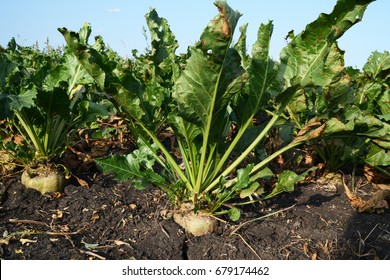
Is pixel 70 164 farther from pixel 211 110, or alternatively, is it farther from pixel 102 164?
pixel 211 110

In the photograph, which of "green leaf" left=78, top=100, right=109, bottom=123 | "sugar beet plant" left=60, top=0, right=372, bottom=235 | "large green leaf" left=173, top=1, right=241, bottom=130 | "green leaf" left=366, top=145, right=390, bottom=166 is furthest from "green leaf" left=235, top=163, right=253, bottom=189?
"green leaf" left=366, top=145, right=390, bottom=166

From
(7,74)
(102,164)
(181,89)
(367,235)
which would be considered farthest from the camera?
(7,74)

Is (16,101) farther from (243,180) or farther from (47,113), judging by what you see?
(243,180)

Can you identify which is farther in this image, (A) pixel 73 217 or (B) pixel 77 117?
(B) pixel 77 117

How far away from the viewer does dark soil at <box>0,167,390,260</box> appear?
7.46ft

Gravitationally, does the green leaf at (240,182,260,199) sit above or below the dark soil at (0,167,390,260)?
above

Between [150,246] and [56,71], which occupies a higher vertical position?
[56,71]

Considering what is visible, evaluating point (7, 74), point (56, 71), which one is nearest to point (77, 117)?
point (56, 71)

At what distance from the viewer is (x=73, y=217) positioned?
261 centimetres

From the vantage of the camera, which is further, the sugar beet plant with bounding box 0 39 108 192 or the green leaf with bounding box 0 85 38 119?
the sugar beet plant with bounding box 0 39 108 192

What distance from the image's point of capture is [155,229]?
246 cm

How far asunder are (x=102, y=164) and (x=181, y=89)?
Answer: 668 millimetres

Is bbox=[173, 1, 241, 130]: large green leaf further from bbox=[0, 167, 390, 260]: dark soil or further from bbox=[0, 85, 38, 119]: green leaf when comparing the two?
bbox=[0, 85, 38, 119]: green leaf

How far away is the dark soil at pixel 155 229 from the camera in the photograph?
2.27 m
